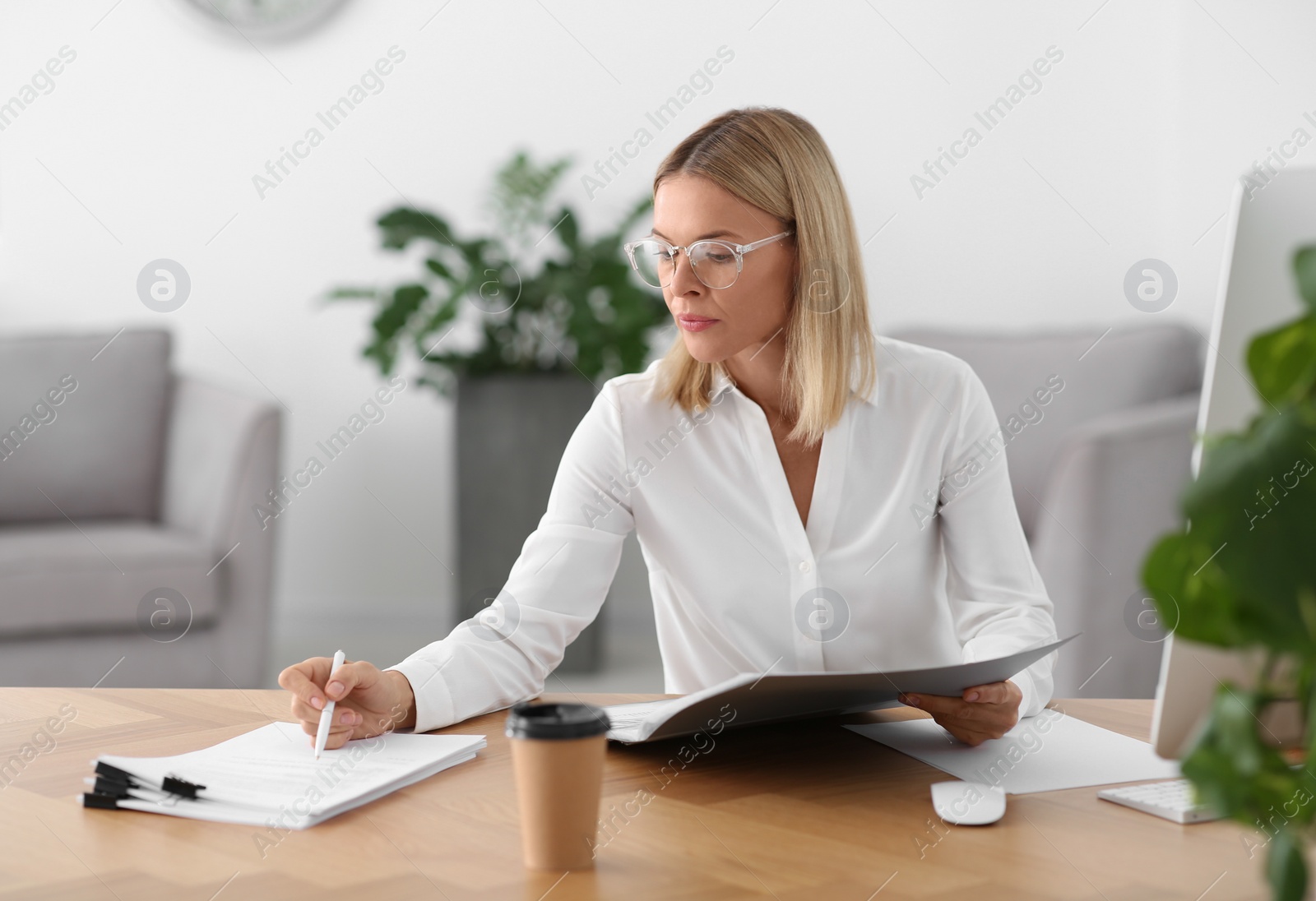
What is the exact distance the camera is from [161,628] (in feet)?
8.77

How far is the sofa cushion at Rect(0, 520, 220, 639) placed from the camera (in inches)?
103

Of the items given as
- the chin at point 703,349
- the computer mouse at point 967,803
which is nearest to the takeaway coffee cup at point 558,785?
the computer mouse at point 967,803

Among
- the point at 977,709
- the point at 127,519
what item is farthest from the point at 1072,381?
the point at 127,519

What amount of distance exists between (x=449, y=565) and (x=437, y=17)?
5.75 ft

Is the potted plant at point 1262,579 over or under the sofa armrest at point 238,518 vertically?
over

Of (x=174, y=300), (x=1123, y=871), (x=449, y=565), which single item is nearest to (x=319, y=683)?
(x=1123, y=871)

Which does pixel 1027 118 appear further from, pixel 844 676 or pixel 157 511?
pixel 844 676

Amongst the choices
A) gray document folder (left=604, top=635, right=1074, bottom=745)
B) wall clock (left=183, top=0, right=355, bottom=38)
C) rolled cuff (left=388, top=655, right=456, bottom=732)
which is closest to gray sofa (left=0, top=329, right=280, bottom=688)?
wall clock (left=183, top=0, right=355, bottom=38)

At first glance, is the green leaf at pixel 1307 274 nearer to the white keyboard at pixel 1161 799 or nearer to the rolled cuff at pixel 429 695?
the white keyboard at pixel 1161 799

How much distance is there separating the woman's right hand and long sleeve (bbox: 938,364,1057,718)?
60 centimetres

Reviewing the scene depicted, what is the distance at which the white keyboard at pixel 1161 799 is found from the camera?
2.58ft

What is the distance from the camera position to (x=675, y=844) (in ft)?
2.45

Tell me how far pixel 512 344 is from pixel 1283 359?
10.3ft

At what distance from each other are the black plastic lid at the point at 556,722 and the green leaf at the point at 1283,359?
1.58 ft
